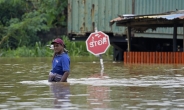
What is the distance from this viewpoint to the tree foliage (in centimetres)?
4038

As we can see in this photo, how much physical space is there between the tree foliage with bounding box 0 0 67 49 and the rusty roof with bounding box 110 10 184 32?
46.8ft

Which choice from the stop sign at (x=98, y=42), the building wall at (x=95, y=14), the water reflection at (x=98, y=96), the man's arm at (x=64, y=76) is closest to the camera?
the water reflection at (x=98, y=96)

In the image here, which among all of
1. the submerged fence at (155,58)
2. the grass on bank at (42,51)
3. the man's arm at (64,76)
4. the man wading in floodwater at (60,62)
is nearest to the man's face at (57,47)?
the man wading in floodwater at (60,62)

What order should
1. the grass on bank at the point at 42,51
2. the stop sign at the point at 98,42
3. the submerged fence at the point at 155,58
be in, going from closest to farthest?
1. the stop sign at the point at 98,42
2. the submerged fence at the point at 155,58
3. the grass on bank at the point at 42,51

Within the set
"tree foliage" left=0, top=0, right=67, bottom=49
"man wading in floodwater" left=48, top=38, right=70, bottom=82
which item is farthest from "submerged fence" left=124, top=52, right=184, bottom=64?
"tree foliage" left=0, top=0, right=67, bottom=49

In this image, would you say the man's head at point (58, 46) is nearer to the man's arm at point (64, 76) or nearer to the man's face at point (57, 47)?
the man's face at point (57, 47)

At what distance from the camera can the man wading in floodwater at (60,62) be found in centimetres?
1241

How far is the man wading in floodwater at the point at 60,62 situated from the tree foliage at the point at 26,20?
27.2m

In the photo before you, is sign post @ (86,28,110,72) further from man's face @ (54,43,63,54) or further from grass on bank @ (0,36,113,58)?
grass on bank @ (0,36,113,58)

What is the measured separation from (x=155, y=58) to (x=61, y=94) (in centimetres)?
1412

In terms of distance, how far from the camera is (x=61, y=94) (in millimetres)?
10742

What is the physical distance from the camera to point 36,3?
144 ft

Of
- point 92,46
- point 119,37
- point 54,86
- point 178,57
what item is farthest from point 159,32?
point 54,86

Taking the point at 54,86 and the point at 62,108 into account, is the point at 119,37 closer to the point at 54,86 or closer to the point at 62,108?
the point at 54,86
